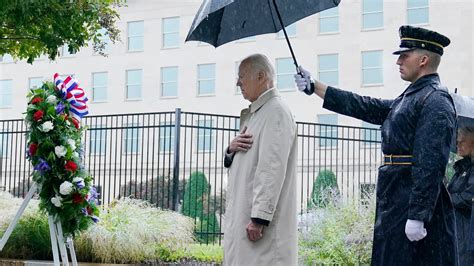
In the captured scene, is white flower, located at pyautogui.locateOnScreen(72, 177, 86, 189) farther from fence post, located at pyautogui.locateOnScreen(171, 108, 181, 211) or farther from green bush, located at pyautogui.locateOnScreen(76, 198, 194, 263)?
fence post, located at pyautogui.locateOnScreen(171, 108, 181, 211)

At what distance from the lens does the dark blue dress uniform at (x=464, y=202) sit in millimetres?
6715

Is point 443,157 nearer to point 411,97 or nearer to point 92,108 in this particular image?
point 411,97

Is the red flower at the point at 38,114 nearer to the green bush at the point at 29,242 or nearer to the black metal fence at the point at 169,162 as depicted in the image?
the black metal fence at the point at 169,162

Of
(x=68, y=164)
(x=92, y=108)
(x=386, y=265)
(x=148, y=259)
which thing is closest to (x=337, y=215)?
(x=148, y=259)

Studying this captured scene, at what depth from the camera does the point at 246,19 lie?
6.50 meters

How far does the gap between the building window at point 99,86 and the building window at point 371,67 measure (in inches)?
617

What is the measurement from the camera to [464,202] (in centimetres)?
678

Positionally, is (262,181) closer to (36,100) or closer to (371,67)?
(36,100)

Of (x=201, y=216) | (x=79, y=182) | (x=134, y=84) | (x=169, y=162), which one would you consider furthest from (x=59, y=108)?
(x=134, y=84)

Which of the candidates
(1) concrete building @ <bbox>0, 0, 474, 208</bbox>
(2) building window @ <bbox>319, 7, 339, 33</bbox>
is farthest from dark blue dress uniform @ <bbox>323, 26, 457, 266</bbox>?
(2) building window @ <bbox>319, 7, 339, 33</bbox>

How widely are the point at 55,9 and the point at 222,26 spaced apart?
1.93 metres

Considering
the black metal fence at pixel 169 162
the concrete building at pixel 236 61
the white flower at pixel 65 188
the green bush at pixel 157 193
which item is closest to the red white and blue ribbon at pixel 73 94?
the white flower at pixel 65 188

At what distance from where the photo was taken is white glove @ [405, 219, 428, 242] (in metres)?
4.50

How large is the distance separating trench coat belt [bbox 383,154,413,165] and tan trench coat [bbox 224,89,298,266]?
2.41ft
